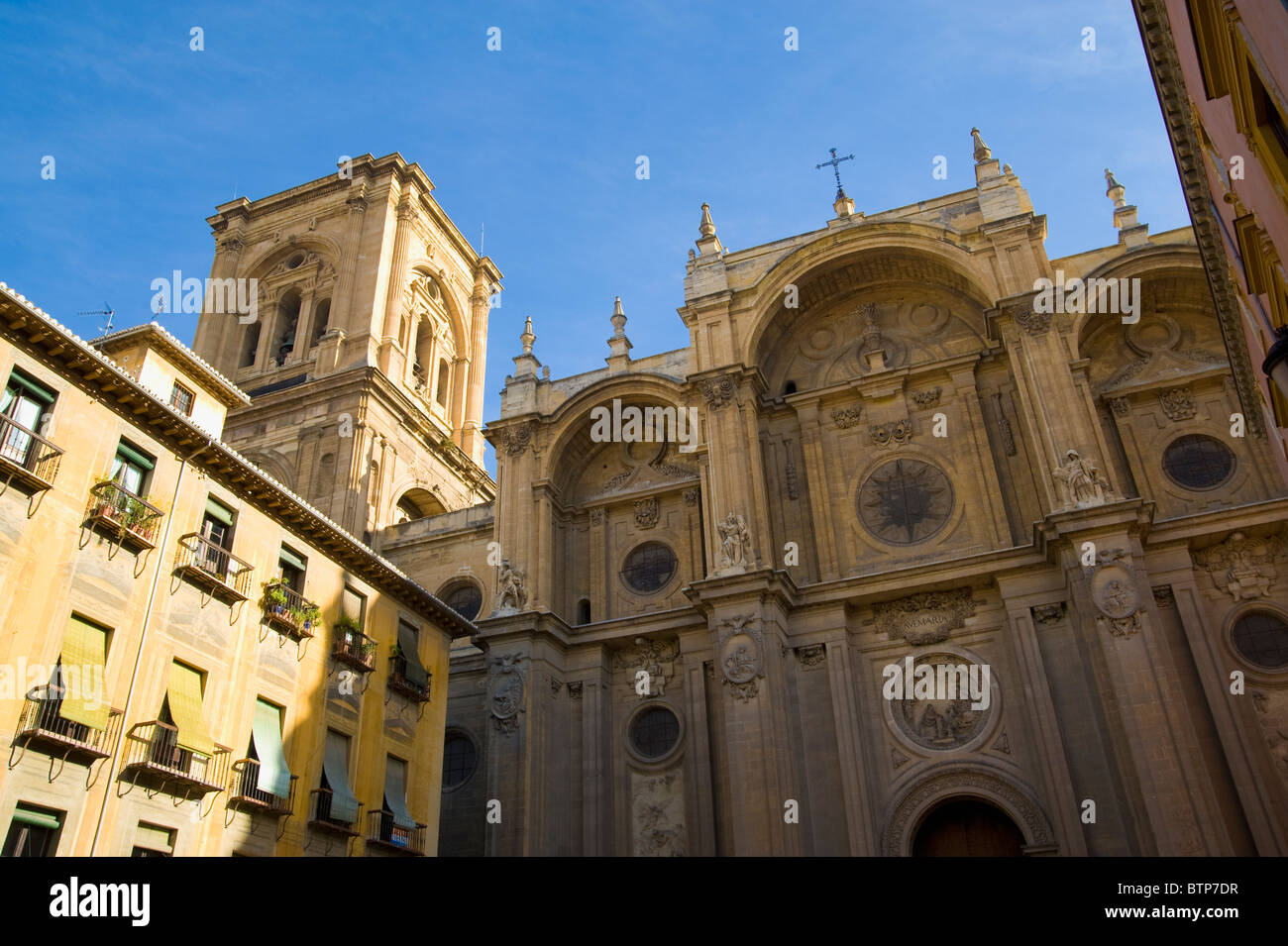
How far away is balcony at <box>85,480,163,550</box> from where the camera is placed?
Answer: 54.9 ft

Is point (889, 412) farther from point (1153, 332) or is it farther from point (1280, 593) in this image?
point (1280, 593)

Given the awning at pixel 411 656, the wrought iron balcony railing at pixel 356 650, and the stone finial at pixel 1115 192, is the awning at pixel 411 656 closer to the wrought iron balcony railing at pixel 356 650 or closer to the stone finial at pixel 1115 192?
the wrought iron balcony railing at pixel 356 650

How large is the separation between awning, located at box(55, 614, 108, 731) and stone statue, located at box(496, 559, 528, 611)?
12877 millimetres

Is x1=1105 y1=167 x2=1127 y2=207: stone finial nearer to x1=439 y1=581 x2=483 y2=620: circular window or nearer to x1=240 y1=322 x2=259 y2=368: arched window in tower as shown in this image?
x1=439 y1=581 x2=483 y2=620: circular window

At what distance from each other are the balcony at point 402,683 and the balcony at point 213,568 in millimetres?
4730

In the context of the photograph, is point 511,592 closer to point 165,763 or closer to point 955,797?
point 165,763

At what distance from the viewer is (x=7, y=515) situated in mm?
15250

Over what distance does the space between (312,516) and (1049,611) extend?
1714 cm

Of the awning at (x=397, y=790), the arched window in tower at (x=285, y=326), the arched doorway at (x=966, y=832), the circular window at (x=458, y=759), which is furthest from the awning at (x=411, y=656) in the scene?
the arched window in tower at (x=285, y=326)

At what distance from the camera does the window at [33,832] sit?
14.4m

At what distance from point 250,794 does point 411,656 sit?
6.78 metres

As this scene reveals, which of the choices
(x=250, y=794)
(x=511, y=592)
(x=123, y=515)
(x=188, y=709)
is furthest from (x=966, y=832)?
(x=123, y=515)

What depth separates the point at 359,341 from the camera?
41500mm
